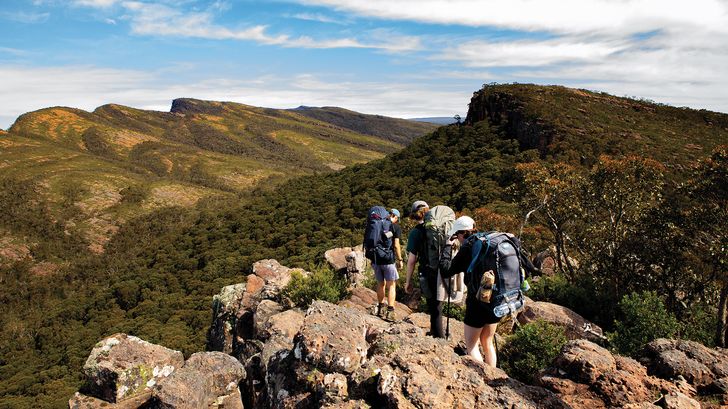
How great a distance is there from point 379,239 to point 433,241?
1.96 m

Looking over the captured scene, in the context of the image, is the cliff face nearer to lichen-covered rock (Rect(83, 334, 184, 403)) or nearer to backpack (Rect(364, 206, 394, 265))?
backpack (Rect(364, 206, 394, 265))

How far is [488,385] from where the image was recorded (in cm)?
496

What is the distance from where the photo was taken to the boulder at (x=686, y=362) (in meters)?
5.74

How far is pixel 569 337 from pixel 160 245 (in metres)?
98.6

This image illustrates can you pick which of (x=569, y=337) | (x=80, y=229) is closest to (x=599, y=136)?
(x=569, y=337)

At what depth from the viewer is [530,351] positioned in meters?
7.88

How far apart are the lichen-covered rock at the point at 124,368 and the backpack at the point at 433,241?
5.80 metres

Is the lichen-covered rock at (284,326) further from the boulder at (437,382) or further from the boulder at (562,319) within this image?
the boulder at (562,319)

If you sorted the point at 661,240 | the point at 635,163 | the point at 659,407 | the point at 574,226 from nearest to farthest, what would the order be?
the point at 659,407 → the point at 661,240 → the point at 635,163 → the point at 574,226

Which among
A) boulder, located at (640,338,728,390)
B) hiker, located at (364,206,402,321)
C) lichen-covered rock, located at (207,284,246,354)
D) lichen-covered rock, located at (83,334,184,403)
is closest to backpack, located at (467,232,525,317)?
boulder, located at (640,338,728,390)

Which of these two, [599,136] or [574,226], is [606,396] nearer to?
[574,226]

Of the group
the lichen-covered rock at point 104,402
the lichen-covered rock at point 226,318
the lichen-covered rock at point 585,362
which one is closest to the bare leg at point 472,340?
the lichen-covered rock at point 585,362

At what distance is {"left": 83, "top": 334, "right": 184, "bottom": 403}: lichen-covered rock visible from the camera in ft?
26.3

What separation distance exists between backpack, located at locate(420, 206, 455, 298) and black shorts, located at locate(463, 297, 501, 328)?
1.28m
